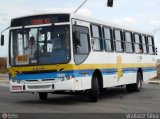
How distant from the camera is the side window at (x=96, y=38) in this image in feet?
62.6

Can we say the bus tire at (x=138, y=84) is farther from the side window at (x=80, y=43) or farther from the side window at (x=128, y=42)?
the side window at (x=80, y=43)

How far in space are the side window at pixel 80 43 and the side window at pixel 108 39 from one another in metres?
1.94

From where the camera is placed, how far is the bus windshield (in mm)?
17172

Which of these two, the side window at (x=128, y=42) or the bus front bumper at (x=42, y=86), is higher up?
the side window at (x=128, y=42)

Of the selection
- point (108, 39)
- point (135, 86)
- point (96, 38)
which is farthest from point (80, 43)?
point (135, 86)

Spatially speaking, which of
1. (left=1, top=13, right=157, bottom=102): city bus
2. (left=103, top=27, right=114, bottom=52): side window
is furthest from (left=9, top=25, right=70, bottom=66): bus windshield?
(left=103, top=27, right=114, bottom=52): side window

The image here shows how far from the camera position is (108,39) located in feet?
67.8

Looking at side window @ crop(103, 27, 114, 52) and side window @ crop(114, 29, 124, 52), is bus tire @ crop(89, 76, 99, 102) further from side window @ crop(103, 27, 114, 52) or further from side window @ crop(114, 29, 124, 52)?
side window @ crop(114, 29, 124, 52)

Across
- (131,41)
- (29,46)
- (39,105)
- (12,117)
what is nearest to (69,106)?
(39,105)

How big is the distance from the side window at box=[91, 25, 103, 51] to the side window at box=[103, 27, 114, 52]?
61 cm

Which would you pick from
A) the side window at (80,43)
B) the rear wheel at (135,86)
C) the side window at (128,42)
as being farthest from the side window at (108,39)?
the rear wheel at (135,86)

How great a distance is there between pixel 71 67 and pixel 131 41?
7.41 m

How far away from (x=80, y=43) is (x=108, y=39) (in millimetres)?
3056

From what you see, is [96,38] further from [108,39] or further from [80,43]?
[80,43]
